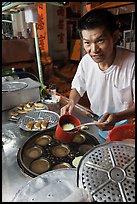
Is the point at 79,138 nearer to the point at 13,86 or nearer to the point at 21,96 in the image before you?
the point at 21,96

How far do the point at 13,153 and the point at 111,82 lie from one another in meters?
1.07

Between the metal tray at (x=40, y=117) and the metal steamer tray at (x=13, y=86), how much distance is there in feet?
1.39

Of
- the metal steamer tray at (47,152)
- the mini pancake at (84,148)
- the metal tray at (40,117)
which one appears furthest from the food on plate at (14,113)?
the mini pancake at (84,148)

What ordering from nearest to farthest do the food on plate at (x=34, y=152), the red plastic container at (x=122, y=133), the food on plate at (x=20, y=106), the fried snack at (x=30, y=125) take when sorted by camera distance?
1. the red plastic container at (x=122, y=133)
2. the food on plate at (x=34, y=152)
3. the fried snack at (x=30, y=125)
4. the food on plate at (x=20, y=106)

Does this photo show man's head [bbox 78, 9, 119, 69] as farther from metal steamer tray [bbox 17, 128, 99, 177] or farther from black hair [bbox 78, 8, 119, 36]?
metal steamer tray [bbox 17, 128, 99, 177]

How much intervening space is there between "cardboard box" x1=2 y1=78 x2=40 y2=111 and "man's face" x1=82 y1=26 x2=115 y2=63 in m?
0.98

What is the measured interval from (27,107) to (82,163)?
4.75ft

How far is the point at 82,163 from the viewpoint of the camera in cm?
74

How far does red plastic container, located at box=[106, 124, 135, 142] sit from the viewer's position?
1.05m

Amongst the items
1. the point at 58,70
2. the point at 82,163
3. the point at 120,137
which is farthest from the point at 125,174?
the point at 58,70

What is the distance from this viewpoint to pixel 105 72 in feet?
5.67

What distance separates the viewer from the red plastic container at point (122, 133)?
1.05m

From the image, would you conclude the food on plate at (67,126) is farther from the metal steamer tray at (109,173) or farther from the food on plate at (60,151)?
the metal steamer tray at (109,173)

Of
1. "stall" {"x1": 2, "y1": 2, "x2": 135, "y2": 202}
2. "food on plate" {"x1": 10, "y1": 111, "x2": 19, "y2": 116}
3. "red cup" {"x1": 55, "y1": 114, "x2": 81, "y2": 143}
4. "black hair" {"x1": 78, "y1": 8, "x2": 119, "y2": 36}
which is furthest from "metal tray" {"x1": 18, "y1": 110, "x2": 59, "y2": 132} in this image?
"black hair" {"x1": 78, "y1": 8, "x2": 119, "y2": 36}
